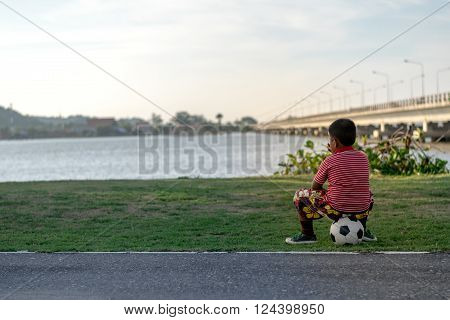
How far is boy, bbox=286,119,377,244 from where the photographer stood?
8273mm

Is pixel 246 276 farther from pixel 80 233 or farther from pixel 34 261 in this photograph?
pixel 80 233

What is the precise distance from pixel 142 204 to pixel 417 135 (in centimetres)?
1115

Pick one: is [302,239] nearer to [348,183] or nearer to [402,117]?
[348,183]

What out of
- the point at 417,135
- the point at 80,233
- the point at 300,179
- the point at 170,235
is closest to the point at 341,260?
the point at 170,235

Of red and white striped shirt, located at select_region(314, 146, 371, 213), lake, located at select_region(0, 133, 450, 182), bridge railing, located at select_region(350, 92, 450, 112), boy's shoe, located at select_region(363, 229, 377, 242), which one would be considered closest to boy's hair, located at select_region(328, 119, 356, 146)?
red and white striped shirt, located at select_region(314, 146, 371, 213)

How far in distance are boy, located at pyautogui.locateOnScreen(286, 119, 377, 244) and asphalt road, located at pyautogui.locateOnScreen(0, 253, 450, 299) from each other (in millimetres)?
933

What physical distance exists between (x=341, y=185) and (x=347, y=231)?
1.81 feet

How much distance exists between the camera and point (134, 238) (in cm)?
920

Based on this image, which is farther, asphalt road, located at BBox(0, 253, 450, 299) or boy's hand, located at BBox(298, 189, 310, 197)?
A: boy's hand, located at BBox(298, 189, 310, 197)

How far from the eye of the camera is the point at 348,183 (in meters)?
8.27

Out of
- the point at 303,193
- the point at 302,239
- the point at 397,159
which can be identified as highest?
the point at 397,159

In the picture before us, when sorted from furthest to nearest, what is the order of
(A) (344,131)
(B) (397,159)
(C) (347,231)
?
(B) (397,159) → (A) (344,131) → (C) (347,231)

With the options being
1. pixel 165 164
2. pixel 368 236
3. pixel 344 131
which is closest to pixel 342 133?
pixel 344 131

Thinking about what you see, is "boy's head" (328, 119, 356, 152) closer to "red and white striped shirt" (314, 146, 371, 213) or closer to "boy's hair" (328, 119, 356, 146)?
"boy's hair" (328, 119, 356, 146)
